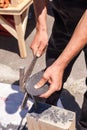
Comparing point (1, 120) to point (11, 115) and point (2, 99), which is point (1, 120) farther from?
point (2, 99)

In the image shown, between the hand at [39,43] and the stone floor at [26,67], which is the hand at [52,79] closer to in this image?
the hand at [39,43]

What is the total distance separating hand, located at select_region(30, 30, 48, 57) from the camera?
1915mm

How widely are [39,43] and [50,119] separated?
50 cm

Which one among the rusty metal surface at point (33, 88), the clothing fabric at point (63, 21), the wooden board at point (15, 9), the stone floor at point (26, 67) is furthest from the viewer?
the wooden board at point (15, 9)

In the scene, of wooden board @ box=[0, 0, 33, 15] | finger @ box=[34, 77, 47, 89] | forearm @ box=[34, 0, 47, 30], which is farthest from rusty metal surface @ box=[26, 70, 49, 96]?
wooden board @ box=[0, 0, 33, 15]

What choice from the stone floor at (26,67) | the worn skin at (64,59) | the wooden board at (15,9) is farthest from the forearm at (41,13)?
the wooden board at (15,9)

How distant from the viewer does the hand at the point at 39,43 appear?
1.92m

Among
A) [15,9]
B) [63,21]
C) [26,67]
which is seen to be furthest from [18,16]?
[63,21]

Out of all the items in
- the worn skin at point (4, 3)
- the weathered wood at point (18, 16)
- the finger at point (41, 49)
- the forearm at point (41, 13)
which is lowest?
the weathered wood at point (18, 16)

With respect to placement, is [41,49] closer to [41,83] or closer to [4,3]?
[41,83]

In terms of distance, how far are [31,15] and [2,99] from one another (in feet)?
6.21

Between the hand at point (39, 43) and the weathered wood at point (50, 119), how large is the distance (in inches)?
13.5

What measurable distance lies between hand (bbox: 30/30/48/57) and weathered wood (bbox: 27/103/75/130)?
0.34m

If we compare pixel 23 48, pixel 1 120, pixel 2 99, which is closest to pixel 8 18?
pixel 23 48
